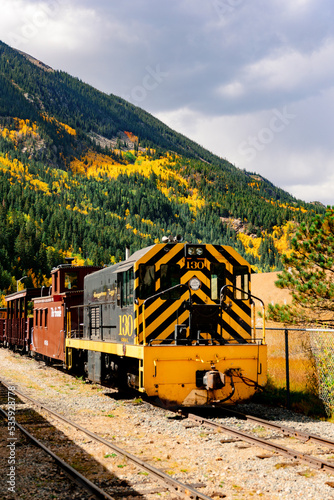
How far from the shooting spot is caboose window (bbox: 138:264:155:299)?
33.6ft

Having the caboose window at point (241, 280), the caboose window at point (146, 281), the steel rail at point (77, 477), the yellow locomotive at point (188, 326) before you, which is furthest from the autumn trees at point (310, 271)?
the steel rail at point (77, 477)

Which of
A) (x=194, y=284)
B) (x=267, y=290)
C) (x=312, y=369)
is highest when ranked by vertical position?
(x=267, y=290)

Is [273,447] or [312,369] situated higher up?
[312,369]

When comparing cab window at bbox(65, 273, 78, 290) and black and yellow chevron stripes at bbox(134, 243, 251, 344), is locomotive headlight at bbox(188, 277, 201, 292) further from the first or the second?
cab window at bbox(65, 273, 78, 290)

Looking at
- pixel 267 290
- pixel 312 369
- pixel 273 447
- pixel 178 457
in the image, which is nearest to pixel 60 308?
pixel 312 369

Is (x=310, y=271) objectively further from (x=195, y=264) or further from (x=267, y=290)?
(x=267, y=290)

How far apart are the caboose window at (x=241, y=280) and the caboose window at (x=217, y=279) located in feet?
0.96

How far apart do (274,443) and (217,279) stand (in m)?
4.11

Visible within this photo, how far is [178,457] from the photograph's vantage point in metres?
7.02

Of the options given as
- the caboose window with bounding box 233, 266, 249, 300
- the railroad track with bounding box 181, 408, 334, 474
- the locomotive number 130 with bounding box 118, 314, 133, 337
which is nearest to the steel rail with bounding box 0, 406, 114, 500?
the railroad track with bounding box 181, 408, 334, 474

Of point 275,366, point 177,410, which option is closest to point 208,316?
point 177,410

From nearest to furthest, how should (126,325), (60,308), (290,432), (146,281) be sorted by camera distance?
(290,432)
(146,281)
(126,325)
(60,308)

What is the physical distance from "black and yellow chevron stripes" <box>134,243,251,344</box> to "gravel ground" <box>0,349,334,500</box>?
1658 millimetres

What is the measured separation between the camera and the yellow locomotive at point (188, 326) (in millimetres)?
9414
